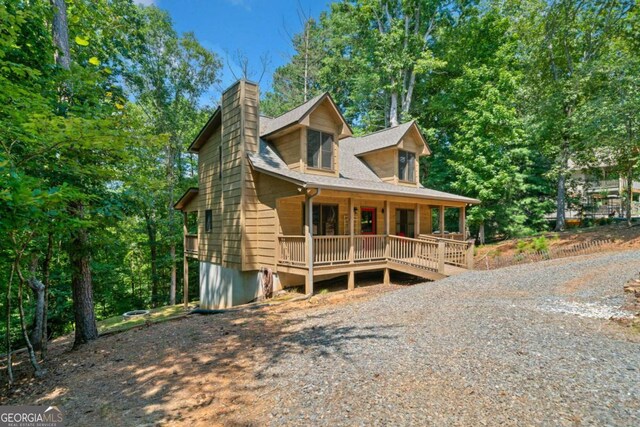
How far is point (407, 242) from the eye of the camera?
11977mm

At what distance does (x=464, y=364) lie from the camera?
13.3ft

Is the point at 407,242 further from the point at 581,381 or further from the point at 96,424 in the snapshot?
the point at 96,424

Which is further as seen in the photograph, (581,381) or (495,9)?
(495,9)

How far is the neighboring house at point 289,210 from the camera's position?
34.4 ft

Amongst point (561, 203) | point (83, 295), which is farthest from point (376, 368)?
point (561, 203)

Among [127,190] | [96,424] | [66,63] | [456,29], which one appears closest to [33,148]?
[127,190]

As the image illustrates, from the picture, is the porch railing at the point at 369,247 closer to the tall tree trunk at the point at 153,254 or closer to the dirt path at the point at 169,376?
the dirt path at the point at 169,376

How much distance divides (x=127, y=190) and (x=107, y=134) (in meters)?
1.90

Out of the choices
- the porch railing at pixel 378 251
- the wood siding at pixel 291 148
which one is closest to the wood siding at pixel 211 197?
the wood siding at pixel 291 148

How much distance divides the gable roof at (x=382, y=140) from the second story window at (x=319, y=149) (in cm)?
389

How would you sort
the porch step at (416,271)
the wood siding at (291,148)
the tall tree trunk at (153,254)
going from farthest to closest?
1. the tall tree trunk at (153,254)
2. the wood siding at (291,148)
3. the porch step at (416,271)

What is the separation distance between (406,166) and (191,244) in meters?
11.6

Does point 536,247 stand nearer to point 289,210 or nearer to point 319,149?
point 319,149

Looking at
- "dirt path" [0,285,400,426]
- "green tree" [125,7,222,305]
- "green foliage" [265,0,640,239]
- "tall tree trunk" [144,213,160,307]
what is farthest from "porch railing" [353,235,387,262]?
"tall tree trunk" [144,213,160,307]
